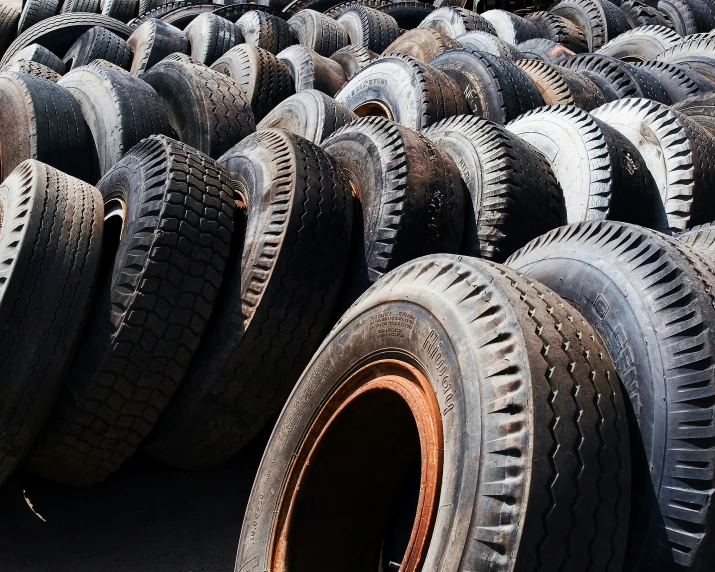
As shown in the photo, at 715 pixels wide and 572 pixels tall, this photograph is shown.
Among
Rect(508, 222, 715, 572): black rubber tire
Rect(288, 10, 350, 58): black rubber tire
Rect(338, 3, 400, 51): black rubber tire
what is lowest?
Rect(508, 222, 715, 572): black rubber tire

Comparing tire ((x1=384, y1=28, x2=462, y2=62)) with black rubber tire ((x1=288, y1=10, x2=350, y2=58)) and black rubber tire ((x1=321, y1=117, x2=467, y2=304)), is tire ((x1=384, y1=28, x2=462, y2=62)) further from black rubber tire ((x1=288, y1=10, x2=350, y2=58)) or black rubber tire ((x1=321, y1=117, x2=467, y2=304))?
black rubber tire ((x1=321, y1=117, x2=467, y2=304))

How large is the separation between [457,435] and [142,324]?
1.52 m

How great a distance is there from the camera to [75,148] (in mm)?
4484

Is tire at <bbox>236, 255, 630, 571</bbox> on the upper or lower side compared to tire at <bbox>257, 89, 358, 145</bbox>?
lower

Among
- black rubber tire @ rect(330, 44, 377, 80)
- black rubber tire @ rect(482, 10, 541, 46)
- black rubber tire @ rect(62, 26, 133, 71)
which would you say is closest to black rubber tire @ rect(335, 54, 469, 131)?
black rubber tire @ rect(330, 44, 377, 80)

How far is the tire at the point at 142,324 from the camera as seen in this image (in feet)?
9.70

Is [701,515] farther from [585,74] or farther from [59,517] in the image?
[585,74]

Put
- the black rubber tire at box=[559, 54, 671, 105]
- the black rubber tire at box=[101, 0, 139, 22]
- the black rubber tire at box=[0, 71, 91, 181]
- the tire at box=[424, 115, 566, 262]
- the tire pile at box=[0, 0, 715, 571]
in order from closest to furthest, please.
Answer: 1. the tire pile at box=[0, 0, 715, 571]
2. the tire at box=[424, 115, 566, 262]
3. the black rubber tire at box=[0, 71, 91, 181]
4. the black rubber tire at box=[559, 54, 671, 105]
5. the black rubber tire at box=[101, 0, 139, 22]

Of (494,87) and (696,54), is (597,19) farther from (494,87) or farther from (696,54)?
(494,87)

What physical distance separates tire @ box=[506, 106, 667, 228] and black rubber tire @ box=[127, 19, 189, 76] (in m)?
4.25

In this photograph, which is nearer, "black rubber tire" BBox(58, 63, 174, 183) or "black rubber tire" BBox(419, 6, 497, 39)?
"black rubber tire" BBox(58, 63, 174, 183)

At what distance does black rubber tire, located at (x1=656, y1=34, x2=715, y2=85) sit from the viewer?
5.68 m

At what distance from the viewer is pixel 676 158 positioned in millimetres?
3533

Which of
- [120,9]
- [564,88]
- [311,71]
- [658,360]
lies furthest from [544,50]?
[658,360]
